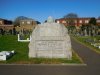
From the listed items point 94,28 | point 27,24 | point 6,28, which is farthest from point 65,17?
point 94,28

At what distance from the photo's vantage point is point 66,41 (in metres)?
19.4

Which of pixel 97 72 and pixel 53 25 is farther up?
pixel 53 25

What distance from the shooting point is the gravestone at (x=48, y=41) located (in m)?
19.6

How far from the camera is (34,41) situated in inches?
776

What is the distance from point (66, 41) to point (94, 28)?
76.7 metres

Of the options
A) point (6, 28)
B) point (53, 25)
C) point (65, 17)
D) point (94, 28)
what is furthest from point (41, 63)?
point (65, 17)

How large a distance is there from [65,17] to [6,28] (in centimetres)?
3394

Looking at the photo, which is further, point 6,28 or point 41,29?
point 6,28

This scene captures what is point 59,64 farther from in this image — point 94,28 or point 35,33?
point 94,28

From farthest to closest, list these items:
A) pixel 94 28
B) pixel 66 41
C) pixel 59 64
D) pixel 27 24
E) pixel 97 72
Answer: pixel 27 24
pixel 94 28
pixel 66 41
pixel 59 64
pixel 97 72

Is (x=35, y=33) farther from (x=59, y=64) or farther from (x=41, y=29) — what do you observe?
(x=59, y=64)

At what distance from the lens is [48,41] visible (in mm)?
19781

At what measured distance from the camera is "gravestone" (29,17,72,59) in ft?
64.2

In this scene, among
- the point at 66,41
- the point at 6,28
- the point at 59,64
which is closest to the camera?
the point at 59,64
